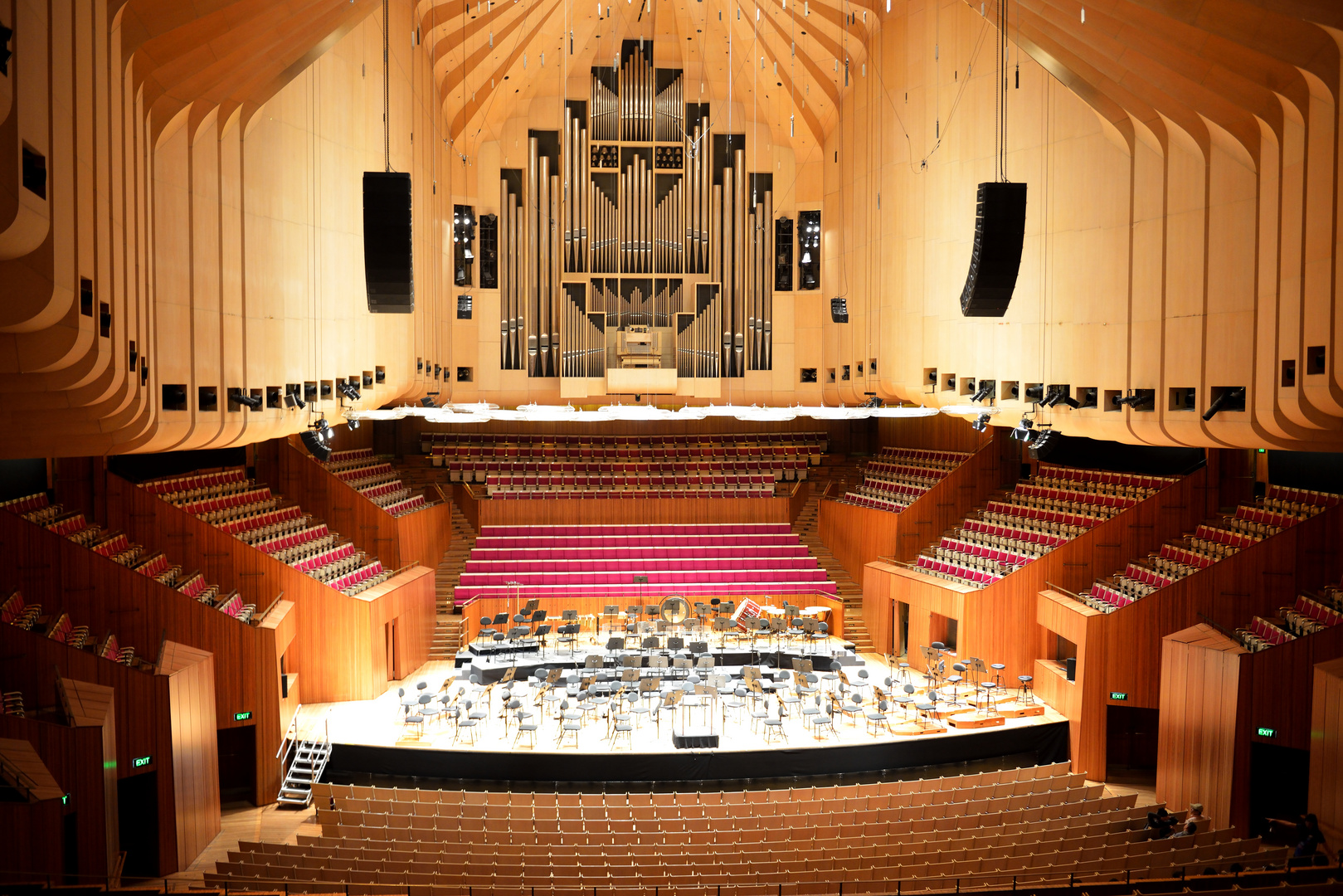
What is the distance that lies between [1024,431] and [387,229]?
534 centimetres

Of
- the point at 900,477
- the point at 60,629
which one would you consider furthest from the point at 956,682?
the point at 60,629

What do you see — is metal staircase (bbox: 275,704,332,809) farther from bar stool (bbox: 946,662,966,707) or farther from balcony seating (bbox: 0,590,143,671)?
bar stool (bbox: 946,662,966,707)

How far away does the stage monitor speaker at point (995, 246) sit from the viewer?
6.31 meters

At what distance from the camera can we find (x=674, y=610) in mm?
11484

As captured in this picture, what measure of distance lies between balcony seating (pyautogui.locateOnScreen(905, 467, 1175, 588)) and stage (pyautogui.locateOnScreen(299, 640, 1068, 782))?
1487mm

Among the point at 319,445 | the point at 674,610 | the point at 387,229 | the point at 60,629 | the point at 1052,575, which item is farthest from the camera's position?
the point at 674,610

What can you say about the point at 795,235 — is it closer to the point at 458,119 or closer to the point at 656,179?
the point at 656,179

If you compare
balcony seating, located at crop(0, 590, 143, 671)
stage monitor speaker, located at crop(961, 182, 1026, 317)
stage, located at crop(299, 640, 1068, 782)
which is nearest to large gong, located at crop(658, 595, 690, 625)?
stage, located at crop(299, 640, 1068, 782)

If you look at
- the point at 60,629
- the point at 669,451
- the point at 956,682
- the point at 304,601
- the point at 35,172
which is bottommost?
the point at 956,682

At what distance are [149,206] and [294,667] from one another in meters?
5.35

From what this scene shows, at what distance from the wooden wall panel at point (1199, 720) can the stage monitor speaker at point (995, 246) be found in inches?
131

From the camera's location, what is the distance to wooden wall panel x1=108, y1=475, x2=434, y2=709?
9234mm

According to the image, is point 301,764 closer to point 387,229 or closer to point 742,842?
point 742,842

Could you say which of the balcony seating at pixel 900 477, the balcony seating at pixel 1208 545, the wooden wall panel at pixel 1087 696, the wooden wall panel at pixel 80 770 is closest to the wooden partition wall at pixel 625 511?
the balcony seating at pixel 900 477
